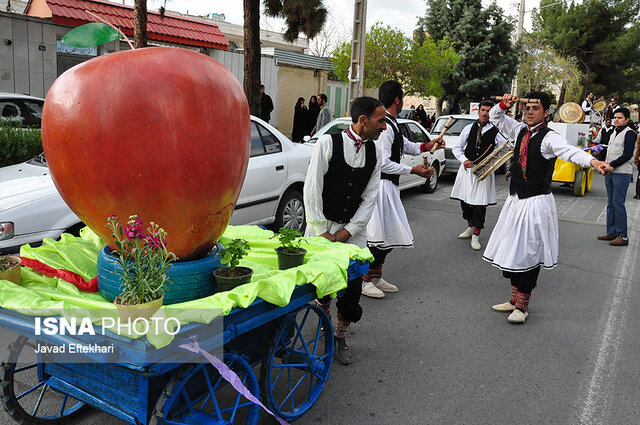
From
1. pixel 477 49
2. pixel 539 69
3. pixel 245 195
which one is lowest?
pixel 245 195

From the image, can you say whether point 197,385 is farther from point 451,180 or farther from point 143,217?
point 451,180

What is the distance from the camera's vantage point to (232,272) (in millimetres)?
2590

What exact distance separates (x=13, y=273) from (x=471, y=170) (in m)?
5.90

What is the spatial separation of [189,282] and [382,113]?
1864 mm

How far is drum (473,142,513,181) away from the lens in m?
7.02

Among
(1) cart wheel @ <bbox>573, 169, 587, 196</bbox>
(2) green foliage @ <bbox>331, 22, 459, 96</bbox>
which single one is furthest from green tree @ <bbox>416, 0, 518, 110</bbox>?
(1) cart wheel @ <bbox>573, 169, 587, 196</bbox>

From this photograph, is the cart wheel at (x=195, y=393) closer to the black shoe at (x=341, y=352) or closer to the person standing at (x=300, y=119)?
the black shoe at (x=341, y=352)

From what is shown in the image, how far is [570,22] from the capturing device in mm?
38625

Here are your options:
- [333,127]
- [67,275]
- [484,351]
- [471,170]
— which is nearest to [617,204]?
[471,170]

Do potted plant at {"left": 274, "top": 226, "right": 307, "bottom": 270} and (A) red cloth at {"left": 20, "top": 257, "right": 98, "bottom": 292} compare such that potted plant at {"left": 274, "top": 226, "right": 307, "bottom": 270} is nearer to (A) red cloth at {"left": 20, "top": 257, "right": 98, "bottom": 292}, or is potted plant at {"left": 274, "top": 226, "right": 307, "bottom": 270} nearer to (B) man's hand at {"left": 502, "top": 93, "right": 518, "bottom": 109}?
(A) red cloth at {"left": 20, "top": 257, "right": 98, "bottom": 292}

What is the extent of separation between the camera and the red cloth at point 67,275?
8.87 ft

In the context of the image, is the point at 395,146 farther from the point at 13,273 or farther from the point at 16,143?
the point at 16,143

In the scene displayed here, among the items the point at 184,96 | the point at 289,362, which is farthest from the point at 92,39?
the point at 289,362

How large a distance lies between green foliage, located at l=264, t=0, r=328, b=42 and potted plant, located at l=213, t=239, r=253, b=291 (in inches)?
410
